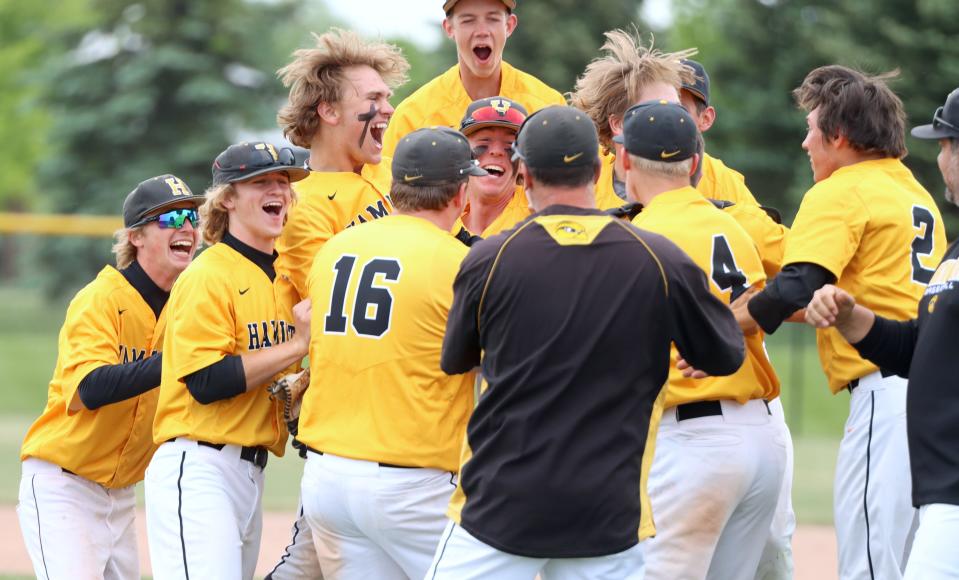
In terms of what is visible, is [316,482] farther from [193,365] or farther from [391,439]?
[193,365]

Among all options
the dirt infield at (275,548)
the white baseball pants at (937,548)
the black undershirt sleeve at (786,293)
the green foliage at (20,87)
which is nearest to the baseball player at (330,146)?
the black undershirt sleeve at (786,293)

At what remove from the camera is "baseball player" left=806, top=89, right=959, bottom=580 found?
4.06m

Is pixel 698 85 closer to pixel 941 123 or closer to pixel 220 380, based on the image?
pixel 941 123

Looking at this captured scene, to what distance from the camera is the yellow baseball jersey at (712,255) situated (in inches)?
187

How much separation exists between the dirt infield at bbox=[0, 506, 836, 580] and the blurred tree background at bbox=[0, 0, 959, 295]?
15166 millimetres

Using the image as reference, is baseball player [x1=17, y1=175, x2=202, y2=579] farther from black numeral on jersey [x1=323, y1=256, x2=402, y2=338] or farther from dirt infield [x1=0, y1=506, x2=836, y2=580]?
dirt infield [x1=0, y1=506, x2=836, y2=580]

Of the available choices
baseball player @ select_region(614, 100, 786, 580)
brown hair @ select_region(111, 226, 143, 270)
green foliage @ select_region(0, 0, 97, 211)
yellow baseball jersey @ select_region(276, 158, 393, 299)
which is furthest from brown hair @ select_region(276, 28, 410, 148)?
green foliage @ select_region(0, 0, 97, 211)

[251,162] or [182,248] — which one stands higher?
Result: [251,162]

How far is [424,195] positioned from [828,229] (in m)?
1.67

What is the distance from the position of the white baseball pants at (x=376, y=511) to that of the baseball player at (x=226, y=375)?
1.84 feet

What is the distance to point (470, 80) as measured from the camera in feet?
20.9

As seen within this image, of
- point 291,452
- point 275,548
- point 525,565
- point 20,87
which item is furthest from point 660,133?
point 20,87

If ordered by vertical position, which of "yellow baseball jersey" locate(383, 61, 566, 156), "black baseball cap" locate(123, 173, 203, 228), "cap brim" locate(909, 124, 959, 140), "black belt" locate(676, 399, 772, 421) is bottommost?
"black belt" locate(676, 399, 772, 421)

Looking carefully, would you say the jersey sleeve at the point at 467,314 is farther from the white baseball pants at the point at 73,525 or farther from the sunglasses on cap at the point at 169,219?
the white baseball pants at the point at 73,525
